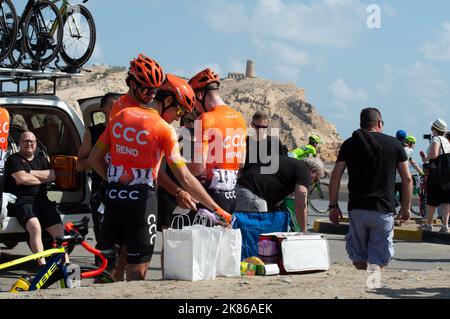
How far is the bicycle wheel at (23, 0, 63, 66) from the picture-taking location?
13.9 metres

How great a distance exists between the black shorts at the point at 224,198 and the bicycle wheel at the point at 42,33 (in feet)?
19.6

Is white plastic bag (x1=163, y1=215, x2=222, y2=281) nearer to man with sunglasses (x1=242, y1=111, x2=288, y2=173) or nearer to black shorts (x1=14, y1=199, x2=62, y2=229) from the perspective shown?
man with sunglasses (x1=242, y1=111, x2=288, y2=173)

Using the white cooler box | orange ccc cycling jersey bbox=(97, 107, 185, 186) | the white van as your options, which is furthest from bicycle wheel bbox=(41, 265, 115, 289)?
the white van

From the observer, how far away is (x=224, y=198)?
839 cm

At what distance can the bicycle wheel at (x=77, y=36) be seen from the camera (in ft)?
47.4

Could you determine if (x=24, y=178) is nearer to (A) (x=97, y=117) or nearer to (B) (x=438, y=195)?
(A) (x=97, y=117)

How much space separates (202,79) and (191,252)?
173 cm

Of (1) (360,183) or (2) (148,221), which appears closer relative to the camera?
(2) (148,221)

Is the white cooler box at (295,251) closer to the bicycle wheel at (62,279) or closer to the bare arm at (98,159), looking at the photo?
the bicycle wheel at (62,279)

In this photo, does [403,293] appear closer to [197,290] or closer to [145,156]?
[197,290]

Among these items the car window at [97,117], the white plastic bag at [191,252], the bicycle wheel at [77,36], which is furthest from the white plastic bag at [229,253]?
the bicycle wheel at [77,36]
